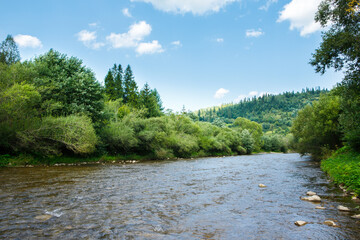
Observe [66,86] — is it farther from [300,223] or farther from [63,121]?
[300,223]

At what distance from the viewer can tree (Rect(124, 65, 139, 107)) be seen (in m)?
74.1

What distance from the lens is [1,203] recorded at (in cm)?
945

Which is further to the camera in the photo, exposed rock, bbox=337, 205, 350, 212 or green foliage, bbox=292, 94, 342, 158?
green foliage, bbox=292, 94, 342, 158

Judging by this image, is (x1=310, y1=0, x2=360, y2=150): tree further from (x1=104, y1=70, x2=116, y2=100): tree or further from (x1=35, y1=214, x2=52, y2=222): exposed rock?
(x1=104, y1=70, x2=116, y2=100): tree

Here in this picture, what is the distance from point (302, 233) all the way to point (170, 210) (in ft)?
15.8

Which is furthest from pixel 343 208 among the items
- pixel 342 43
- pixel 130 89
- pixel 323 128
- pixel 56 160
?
pixel 130 89

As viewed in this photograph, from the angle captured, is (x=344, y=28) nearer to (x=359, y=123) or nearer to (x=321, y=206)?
(x=359, y=123)

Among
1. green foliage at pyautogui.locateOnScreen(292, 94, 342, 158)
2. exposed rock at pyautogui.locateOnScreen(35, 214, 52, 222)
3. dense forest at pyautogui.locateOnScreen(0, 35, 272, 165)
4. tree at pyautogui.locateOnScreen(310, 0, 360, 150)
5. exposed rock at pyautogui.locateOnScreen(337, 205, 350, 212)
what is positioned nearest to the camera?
exposed rock at pyautogui.locateOnScreen(35, 214, 52, 222)

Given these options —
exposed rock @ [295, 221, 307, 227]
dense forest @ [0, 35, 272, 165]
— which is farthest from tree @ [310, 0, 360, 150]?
dense forest @ [0, 35, 272, 165]

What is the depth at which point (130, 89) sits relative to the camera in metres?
80.2

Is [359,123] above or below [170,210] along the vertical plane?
above

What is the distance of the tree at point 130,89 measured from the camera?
74.1 m

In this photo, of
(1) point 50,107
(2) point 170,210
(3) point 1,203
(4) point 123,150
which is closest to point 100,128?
(4) point 123,150

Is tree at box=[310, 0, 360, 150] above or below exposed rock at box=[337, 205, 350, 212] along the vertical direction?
above
